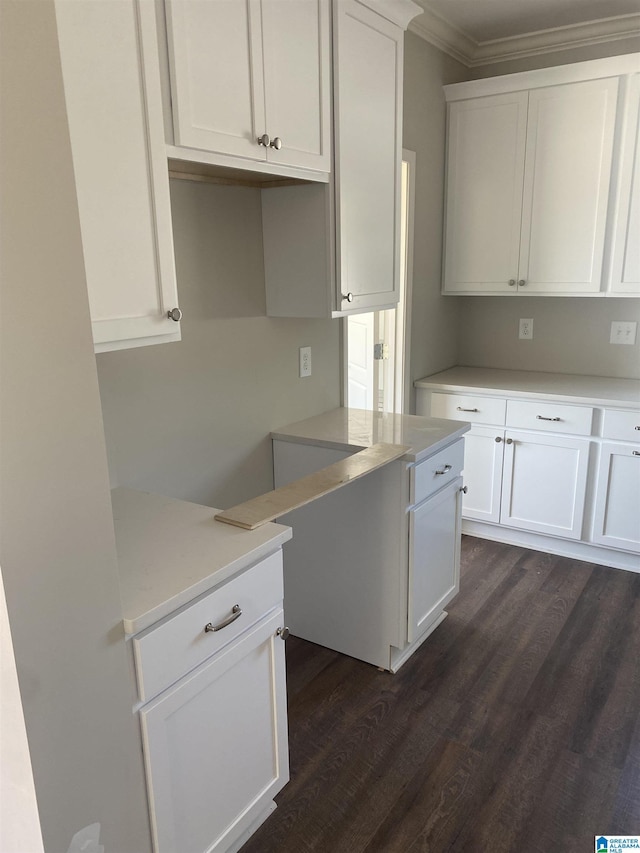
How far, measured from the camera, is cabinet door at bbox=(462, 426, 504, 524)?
3393mm

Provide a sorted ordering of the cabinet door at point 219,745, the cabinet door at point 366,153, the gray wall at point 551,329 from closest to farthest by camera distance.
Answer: the cabinet door at point 219,745
the cabinet door at point 366,153
the gray wall at point 551,329

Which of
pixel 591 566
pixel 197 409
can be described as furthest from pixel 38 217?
pixel 591 566

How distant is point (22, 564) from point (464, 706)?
178cm

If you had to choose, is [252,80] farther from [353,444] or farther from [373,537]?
[373,537]

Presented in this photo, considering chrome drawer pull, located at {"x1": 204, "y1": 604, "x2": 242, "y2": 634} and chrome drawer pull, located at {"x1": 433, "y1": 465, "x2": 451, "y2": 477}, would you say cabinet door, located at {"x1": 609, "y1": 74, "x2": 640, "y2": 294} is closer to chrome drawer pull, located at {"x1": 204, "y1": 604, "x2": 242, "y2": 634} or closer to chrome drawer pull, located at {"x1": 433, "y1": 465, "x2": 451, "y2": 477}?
chrome drawer pull, located at {"x1": 433, "y1": 465, "x2": 451, "y2": 477}

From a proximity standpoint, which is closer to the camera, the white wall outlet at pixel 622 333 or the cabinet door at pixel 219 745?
the cabinet door at pixel 219 745

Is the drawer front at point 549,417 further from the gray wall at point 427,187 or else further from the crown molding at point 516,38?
the crown molding at point 516,38

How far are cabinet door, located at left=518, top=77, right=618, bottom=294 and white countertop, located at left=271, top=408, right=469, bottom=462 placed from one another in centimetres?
126

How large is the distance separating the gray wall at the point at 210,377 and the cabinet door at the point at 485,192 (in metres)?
1.43

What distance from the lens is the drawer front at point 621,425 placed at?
297cm

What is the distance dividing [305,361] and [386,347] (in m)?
0.94

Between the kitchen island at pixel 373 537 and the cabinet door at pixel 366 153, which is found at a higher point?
the cabinet door at pixel 366 153

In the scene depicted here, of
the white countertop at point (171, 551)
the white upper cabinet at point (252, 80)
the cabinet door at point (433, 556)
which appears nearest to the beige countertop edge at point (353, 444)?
the cabinet door at point (433, 556)

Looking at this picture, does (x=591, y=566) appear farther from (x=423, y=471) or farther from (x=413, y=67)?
(x=413, y=67)
